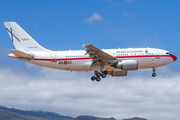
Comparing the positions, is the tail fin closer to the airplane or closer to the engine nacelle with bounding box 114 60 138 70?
the airplane

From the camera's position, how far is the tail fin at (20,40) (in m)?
46.5

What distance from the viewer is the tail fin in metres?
46.5

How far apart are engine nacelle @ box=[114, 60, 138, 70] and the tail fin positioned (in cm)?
1399

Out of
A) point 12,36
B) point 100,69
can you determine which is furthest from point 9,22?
point 100,69

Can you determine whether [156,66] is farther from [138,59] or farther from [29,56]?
[29,56]

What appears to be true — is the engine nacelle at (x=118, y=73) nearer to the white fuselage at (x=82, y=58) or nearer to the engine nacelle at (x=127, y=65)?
the white fuselage at (x=82, y=58)

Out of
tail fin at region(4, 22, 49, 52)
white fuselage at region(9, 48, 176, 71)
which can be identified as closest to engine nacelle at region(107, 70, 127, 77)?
white fuselage at region(9, 48, 176, 71)

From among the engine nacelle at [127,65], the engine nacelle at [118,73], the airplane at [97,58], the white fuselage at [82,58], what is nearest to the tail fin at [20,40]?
the airplane at [97,58]

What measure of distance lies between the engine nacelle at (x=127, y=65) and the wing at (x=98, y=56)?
4.16 feet

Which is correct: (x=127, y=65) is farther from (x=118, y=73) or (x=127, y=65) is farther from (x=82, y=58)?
(x=82, y=58)

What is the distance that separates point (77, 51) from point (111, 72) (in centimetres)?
796

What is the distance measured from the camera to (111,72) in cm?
4800

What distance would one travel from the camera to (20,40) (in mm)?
46781

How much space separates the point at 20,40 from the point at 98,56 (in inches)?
588
